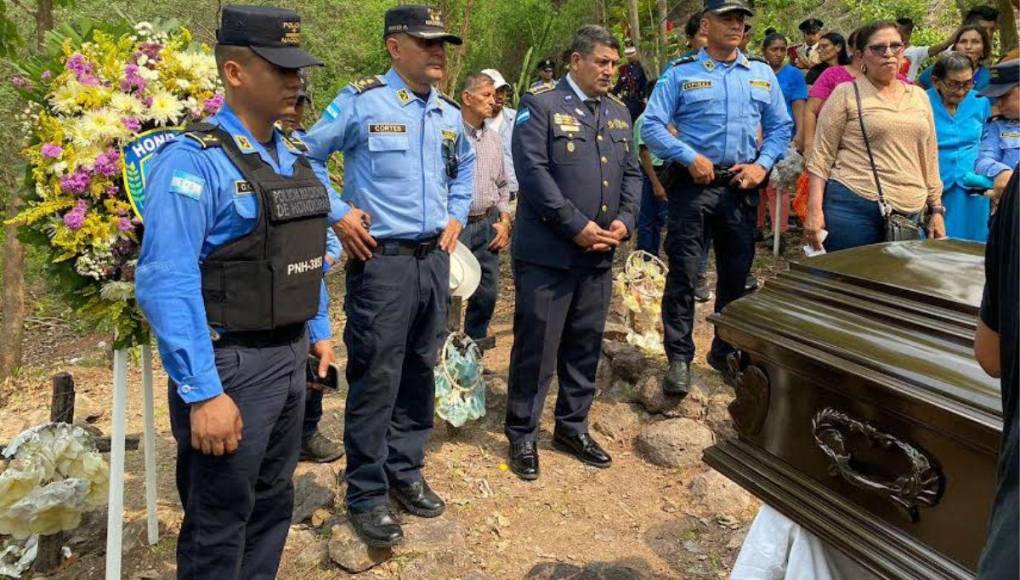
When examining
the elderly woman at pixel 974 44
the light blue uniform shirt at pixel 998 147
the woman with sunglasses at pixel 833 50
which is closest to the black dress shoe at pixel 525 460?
the light blue uniform shirt at pixel 998 147

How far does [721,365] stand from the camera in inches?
171

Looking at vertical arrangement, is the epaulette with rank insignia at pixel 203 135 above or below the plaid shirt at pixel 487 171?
above

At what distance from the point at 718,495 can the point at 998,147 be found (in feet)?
7.72

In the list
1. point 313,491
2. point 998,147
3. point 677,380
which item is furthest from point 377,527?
point 998,147

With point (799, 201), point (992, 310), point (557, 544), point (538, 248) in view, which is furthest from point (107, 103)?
point (799, 201)

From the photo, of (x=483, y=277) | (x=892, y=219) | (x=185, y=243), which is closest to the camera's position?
(x=185, y=243)

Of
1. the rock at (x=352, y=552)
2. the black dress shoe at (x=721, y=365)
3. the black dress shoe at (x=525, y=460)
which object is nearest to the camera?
the rock at (x=352, y=552)

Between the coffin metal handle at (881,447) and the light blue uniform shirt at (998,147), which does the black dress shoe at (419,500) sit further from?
the light blue uniform shirt at (998,147)

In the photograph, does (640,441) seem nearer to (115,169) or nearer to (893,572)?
(893,572)

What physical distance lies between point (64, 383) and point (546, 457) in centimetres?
220

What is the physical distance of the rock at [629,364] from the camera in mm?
4418

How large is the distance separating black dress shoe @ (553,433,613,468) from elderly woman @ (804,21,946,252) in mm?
1477

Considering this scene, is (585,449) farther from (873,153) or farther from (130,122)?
(130,122)

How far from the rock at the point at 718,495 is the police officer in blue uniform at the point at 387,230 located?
140 centimetres
